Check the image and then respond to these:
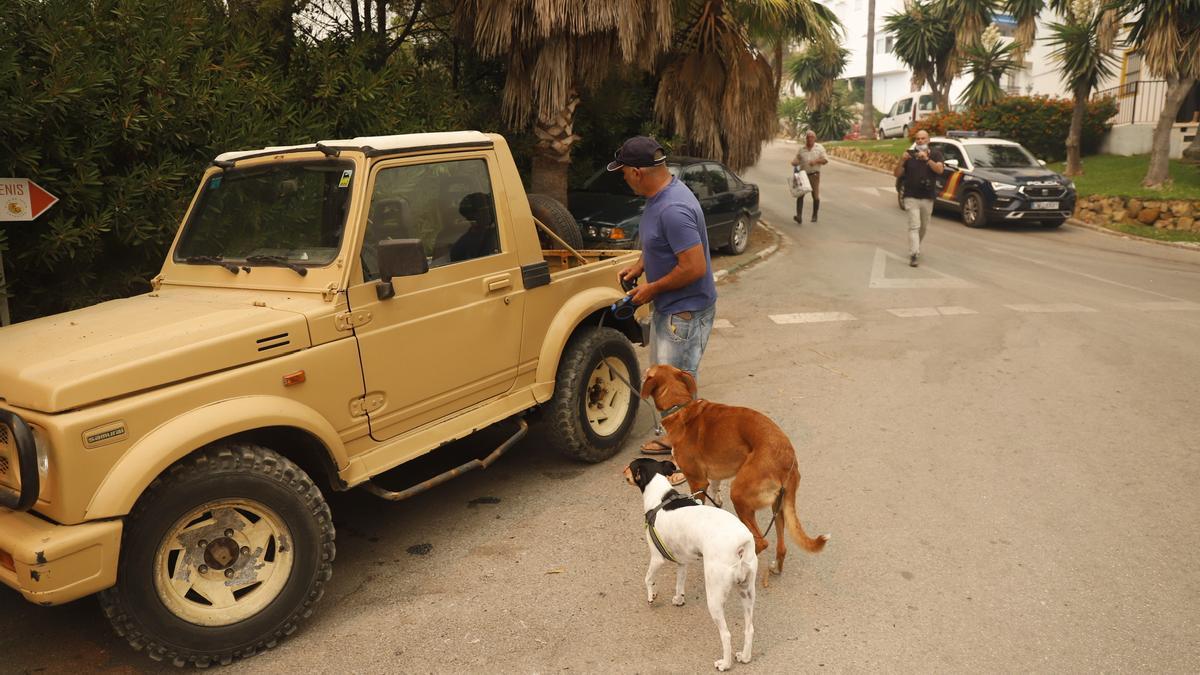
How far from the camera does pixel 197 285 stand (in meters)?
4.43

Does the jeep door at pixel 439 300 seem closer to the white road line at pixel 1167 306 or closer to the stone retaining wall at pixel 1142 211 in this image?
the white road line at pixel 1167 306

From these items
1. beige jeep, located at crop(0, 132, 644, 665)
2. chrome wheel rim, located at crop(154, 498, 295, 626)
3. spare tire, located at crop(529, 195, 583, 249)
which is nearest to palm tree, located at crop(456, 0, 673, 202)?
spare tire, located at crop(529, 195, 583, 249)

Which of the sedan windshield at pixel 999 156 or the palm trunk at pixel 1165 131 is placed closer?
the sedan windshield at pixel 999 156

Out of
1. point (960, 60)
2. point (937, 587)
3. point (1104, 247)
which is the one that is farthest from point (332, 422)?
point (960, 60)

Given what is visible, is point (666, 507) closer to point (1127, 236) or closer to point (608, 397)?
point (608, 397)

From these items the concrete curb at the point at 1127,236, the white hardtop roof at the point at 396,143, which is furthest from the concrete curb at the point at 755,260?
the concrete curb at the point at 1127,236

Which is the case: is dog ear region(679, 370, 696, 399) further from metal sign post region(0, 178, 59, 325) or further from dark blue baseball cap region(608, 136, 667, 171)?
metal sign post region(0, 178, 59, 325)

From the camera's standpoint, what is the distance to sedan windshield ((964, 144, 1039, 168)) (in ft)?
61.7

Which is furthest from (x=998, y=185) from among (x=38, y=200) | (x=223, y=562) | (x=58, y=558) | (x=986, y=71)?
(x=986, y=71)

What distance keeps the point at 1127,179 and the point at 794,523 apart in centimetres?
2222

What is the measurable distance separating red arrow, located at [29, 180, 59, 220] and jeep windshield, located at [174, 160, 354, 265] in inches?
64.6

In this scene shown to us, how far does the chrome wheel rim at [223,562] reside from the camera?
11.2 feet

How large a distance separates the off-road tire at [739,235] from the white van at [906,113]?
27.1 metres

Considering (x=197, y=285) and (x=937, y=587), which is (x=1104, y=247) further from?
(x=197, y=285)
